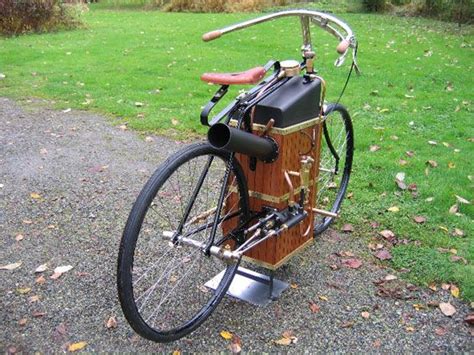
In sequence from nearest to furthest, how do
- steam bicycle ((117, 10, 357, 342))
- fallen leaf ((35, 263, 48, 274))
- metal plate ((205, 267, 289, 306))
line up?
steam bicycle ((117, 10, 357, 342)) → metal plate ((205, 267, 289, 306)) → fallen leaf ((35, 263, 48, 274))

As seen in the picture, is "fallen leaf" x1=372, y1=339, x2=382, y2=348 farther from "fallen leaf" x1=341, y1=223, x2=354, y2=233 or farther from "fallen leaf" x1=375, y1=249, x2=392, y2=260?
"fallen leaf" x1=341, y1=223, x2=354, y2=233

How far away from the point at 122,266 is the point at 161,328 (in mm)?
613

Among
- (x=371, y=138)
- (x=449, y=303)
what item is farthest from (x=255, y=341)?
(x=371, y=138)

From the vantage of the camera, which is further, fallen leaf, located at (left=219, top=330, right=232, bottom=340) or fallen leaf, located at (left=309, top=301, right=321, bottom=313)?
fallen leaf, located at (left=309, top=301, right=321, bottom=313)

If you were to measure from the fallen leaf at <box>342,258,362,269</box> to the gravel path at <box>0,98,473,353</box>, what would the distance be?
40 mm

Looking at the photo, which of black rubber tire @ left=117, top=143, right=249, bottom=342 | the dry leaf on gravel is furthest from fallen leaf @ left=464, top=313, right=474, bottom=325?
the dry leaf on gravel

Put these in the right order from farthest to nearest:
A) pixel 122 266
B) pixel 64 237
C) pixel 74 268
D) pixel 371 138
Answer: pixel 371 138, pixel 64 237, pixel 74 268, pixel 122 266

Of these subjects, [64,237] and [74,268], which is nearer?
[74,268]

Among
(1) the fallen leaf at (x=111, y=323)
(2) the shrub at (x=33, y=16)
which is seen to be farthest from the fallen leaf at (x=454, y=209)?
(2) the shrub at (x=33, y=16)

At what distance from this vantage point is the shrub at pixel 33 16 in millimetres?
11859

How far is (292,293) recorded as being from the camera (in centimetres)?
290

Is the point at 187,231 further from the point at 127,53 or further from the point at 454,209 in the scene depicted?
the point at 127,53

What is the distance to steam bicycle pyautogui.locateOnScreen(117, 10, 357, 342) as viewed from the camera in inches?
90.3

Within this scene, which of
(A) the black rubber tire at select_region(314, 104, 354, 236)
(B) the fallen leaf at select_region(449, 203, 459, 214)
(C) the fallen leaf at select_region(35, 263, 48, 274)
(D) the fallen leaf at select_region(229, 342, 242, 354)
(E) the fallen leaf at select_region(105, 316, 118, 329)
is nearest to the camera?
(D) the fallen leaf at select_region(229, 342, 242, 354)
